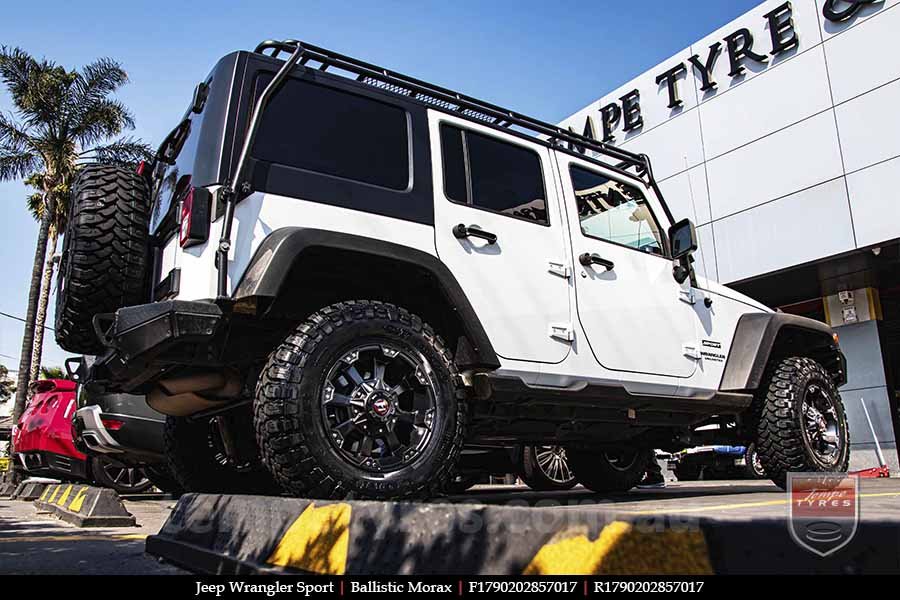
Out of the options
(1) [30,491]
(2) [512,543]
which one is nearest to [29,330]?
(1) [30,491]

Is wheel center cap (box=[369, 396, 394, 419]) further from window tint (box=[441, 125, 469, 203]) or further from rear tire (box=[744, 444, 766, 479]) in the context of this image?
rear tire (box=[744, 444, 766, 479])

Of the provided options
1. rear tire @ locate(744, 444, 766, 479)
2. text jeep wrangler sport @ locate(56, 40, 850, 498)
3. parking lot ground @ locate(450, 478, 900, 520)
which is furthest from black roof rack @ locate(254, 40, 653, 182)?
rear tire @ locate(744, 444, 766, 479)

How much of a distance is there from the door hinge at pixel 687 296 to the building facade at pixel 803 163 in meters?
7.94

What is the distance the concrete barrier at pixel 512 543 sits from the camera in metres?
1.23

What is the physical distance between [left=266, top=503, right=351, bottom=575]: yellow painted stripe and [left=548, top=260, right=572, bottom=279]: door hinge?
2.28 meters

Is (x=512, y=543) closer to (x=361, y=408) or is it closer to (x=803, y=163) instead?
(x=361, y=408)

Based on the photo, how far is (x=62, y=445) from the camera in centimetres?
898

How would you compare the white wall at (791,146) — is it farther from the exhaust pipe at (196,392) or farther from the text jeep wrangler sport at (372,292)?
the exhaust pipe at (196,392)

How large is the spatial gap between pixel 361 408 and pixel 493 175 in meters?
1.64

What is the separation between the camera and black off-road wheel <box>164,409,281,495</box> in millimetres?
4098

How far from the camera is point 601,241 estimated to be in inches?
171

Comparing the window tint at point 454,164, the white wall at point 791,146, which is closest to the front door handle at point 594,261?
the window tint at point 454,164

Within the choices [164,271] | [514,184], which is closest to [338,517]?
[164,271]

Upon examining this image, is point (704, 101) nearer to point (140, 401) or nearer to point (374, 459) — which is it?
point (140, 401)
